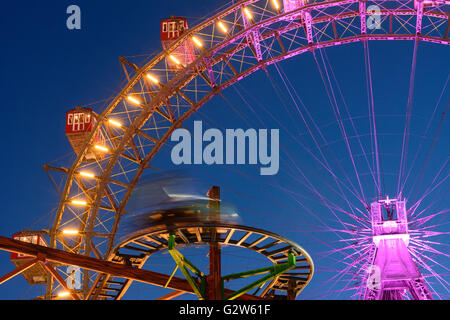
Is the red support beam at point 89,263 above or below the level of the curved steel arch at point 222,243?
below

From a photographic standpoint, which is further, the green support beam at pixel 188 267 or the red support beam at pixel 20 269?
the red support beam at pixel 20 269


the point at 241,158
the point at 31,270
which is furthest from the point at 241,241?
the point at 31,270

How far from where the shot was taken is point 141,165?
100 feet

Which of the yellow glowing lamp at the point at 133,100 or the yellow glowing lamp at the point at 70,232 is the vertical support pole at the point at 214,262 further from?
the yellow glowing lamp at the point at 70,232

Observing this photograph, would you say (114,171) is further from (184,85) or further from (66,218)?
(184,85)

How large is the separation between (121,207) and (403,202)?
13.5 m

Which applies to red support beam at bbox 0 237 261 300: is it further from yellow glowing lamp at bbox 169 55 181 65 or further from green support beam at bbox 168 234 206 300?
yellow glowing lamp at bbox 169 55 181 65

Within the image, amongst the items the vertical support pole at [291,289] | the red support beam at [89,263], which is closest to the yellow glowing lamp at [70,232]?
the vertical support pole at [291,289]

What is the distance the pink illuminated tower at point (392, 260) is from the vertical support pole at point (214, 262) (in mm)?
12771

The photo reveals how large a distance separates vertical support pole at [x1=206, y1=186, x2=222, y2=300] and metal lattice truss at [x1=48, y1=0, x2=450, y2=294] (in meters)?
11.9

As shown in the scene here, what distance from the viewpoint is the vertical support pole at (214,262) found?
54.3 feet

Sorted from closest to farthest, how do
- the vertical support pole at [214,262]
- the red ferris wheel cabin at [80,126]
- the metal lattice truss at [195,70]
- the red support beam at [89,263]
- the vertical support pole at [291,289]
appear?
the red support beam at [89,263] < the vertical support pole at [214,262] < the vertical support pole at [291,289] < the metal lattice truss at [195,70] < the red ferris wheel cabin at [80,126]

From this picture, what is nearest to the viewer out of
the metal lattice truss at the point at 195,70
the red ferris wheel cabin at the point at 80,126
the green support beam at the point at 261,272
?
the green support beam at the point at 261,272

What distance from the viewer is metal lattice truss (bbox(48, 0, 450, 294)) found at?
27.2 metres
